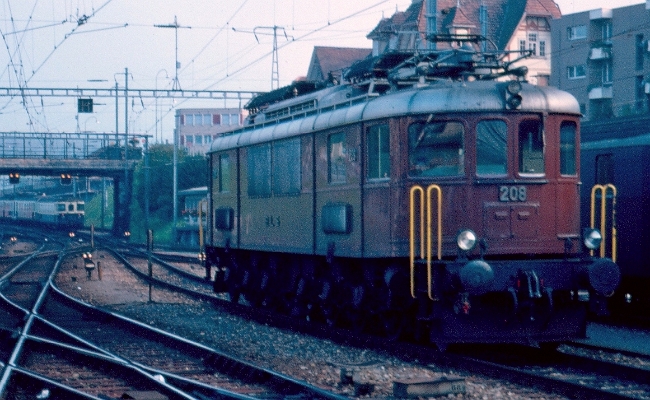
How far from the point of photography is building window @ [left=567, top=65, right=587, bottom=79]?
2628 inches

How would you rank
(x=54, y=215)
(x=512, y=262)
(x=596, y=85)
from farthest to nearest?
(x=54, y=215), (x=596, y=85), (x=512, y=262)

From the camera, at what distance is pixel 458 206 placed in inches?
516

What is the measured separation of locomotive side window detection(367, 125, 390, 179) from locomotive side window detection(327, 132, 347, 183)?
2.83ft

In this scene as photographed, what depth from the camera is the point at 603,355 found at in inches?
514

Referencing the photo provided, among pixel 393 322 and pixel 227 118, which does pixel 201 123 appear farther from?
pixel 393 322

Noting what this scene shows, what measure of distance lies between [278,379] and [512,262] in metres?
3.45

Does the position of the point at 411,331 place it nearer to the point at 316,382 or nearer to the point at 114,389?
the point at 316,382

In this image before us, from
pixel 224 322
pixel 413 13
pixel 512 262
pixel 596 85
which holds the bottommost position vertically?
pixel 224 322

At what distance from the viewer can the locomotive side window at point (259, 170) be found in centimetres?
1855

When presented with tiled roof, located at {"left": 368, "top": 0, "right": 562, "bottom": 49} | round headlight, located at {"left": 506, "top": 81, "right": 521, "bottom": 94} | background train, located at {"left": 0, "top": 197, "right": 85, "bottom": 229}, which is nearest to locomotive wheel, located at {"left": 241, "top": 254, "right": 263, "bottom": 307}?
round headlight, located at {"left": 506, "top": 81, "right": 521, "bottom": 94}

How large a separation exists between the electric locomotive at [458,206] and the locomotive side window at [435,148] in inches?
0.6

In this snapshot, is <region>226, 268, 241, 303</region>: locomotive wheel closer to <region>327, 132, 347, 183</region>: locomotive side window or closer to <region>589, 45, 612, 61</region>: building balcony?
<region>327, 132, 347, 183</region>: locomotive side window

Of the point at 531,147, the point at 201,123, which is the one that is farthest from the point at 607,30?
the point at 201,123

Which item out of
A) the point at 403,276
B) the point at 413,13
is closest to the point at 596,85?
the point at 413,13
